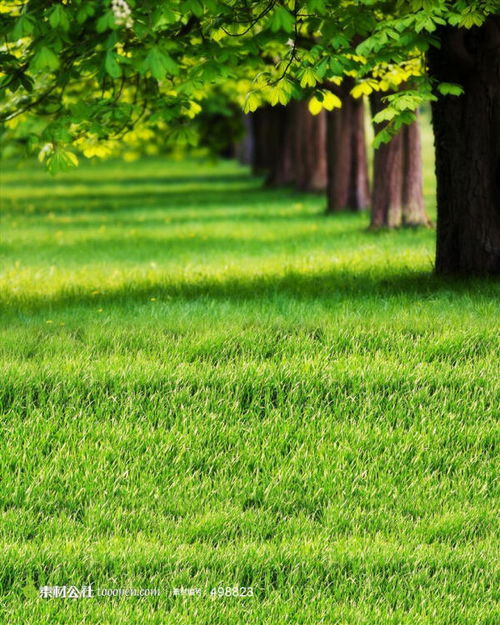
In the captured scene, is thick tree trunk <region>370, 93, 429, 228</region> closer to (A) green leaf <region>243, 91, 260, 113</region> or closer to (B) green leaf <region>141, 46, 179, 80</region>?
(A) green leaf <region>243, 91, 260, 113</region>

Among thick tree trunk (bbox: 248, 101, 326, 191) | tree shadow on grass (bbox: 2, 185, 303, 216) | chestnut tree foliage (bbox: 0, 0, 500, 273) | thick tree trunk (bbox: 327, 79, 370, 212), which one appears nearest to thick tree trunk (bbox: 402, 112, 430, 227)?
thick tree trunk (bbox: 327, 79, 370, 212)

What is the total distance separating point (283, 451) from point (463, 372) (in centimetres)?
152

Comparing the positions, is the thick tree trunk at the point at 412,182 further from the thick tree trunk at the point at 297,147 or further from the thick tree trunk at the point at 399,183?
the thick tree trunk at the point at 297,147

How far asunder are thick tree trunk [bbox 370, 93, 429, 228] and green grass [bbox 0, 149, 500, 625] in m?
7.39

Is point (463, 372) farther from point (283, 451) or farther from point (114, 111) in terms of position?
point (114, 111)

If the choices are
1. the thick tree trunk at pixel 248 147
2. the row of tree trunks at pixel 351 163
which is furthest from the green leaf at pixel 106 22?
the thick tree trunk at pixel 248 147

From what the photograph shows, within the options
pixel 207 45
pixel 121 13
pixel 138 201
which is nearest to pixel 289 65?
pixel 207 45

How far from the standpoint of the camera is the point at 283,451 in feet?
21.2

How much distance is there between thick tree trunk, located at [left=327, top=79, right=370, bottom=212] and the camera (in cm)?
2123

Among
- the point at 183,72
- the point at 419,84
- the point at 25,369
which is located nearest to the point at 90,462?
the point at 25,369

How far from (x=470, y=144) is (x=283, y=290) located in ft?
7.13

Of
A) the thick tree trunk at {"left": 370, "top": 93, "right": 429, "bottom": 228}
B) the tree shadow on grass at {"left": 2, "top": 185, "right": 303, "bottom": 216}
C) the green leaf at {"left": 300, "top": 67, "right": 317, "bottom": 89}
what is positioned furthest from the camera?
the tree shadow on grass at {"left": 2, "top": 185, "right": 303, "bottom": 216}

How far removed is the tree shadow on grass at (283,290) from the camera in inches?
362

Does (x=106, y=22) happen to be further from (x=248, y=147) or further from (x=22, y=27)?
(x=248, y=147)
